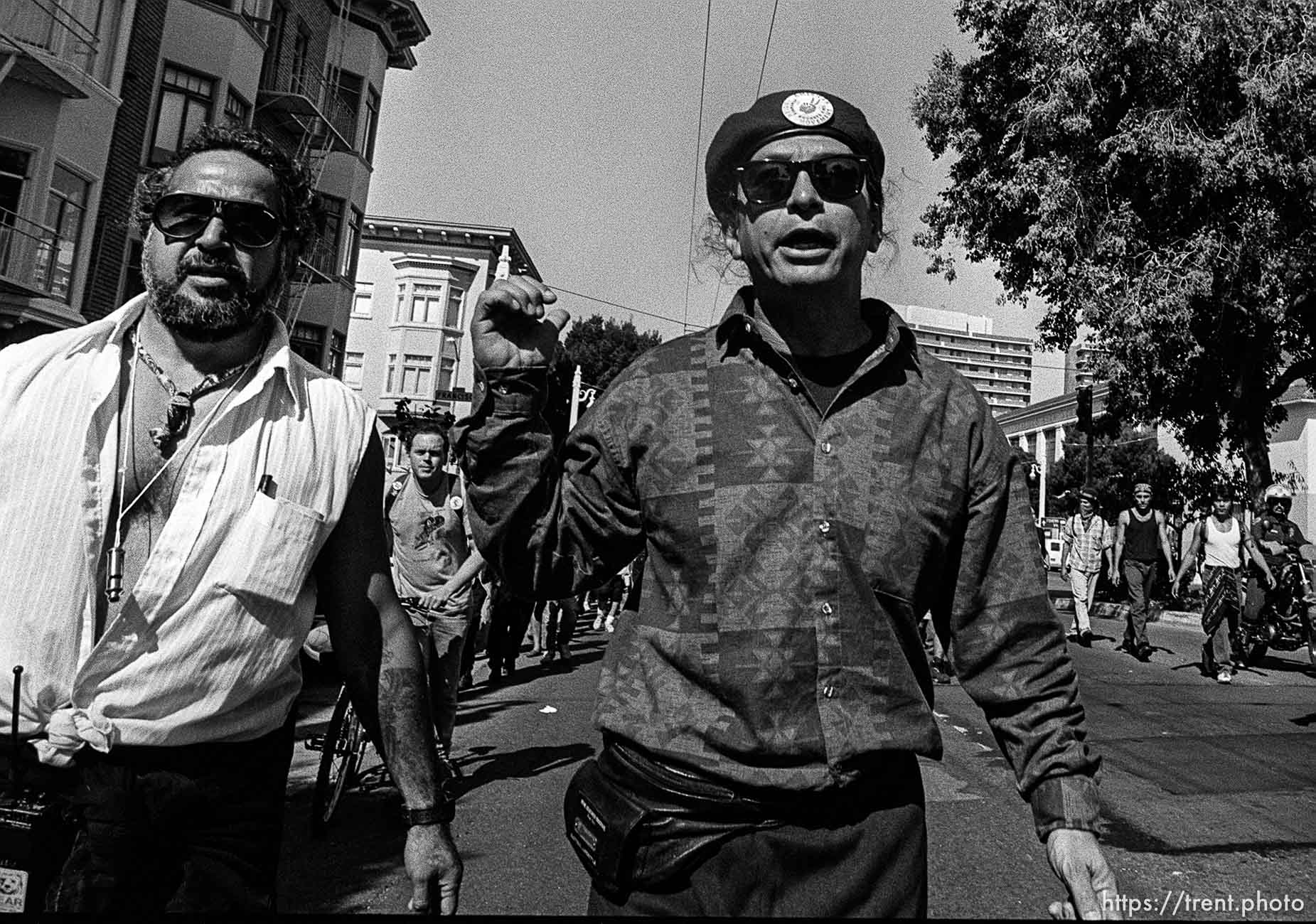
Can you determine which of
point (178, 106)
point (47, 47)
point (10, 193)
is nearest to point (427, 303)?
point (178, 106)

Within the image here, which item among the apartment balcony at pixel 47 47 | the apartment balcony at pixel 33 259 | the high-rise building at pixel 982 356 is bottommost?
the apartment balcony at pixel 33 259

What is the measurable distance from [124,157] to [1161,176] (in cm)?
1738

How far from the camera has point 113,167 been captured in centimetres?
1820

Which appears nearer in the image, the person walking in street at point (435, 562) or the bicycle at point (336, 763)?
the bicycle at point (336, 763)

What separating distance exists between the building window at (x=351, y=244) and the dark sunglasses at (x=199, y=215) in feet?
87.9

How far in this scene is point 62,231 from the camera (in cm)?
1680

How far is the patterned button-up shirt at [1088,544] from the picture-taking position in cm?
1402

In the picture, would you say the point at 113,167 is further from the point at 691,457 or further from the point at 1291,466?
the point at 1291,466

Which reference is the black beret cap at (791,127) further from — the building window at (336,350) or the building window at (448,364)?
the building window at (448,364)

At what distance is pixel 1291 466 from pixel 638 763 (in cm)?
4283

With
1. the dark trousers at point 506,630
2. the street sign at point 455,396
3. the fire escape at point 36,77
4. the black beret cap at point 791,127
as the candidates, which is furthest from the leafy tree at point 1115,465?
the black beret cap at point 791,127

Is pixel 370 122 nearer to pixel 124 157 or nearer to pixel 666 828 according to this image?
pixel 124 157

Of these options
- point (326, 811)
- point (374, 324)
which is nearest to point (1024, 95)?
point (326, 811)

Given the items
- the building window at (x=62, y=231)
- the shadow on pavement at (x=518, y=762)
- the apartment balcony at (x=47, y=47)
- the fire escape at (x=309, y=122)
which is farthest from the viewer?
the fire escape at (x=309, y=122)
